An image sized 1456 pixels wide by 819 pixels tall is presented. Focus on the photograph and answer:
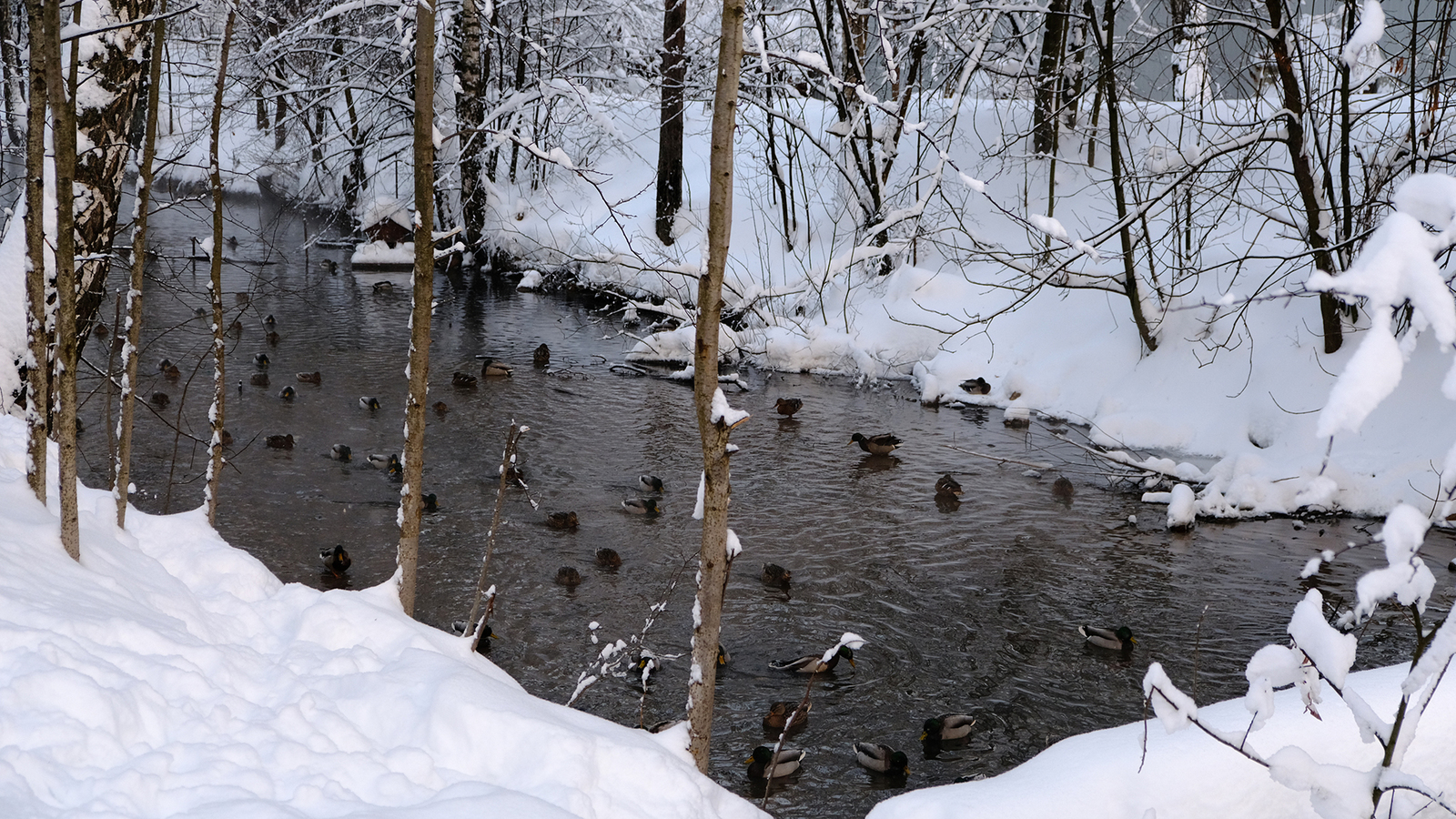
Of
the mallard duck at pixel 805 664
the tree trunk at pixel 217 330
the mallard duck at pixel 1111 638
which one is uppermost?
the tree trunk at pixel 217 330

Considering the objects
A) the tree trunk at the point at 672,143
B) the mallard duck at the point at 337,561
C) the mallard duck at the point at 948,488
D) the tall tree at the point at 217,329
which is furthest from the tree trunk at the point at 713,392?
the tree trunk at the point at 672,143

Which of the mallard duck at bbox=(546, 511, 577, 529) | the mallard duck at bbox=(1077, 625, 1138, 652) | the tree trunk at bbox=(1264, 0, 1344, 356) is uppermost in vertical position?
the tree trunk at bbox=(1264, 0, 1344, 356)

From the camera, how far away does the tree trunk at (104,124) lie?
5.45m

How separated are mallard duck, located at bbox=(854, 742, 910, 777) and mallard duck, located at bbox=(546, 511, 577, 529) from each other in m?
3.23

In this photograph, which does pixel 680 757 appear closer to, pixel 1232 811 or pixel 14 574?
pixel 1232 811

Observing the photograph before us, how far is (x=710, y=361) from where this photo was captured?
11.7 feet

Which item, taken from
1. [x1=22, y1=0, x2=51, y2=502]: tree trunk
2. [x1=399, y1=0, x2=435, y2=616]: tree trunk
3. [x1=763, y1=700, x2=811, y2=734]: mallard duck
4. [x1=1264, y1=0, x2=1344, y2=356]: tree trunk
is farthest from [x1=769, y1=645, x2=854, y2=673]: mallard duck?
[x1=1264, y1=0, x2=1344, y2=356]: tree trunk

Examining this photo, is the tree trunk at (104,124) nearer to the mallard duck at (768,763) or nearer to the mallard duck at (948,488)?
the mallard duck at (768,763)

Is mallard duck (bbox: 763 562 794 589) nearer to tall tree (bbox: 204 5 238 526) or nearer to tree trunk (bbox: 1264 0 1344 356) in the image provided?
tall tree (bbox: 204 5 238 526)

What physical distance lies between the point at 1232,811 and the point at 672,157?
51.0 ft

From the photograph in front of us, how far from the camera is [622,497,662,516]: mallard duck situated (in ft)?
26.2

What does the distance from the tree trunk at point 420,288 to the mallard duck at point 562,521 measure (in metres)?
2.78

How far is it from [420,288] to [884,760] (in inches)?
114

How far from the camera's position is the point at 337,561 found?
21.3 ft
